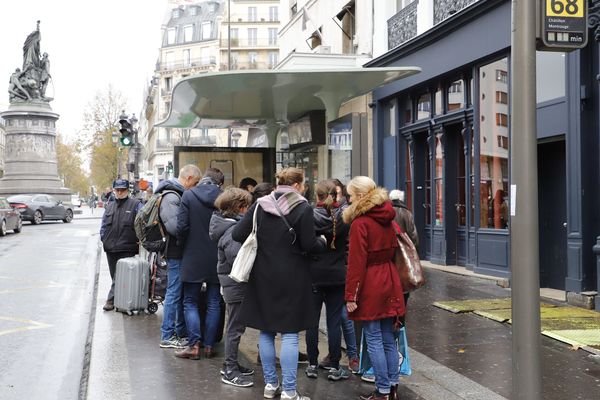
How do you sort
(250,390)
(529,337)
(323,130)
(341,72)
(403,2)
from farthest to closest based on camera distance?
(403,2), (323,130), (341,72), (250,390), (529,337)

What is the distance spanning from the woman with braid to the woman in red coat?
55 centimetres

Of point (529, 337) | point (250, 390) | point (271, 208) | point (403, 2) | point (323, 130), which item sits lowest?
point (250, 390)

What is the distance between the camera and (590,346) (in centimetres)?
677

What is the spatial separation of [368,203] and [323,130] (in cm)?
645

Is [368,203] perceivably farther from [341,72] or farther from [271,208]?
[341,72]

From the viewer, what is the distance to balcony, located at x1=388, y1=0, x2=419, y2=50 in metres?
14.7

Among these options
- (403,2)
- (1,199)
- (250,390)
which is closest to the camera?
(250,390)

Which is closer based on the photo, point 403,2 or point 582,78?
point 582,78

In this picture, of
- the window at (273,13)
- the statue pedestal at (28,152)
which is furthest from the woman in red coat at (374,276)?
the window at (273,13)

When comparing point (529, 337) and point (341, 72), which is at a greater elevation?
point (341, 72)

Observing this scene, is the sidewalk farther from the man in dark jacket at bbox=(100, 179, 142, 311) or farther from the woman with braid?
the man in dark jacket at bbox=(100, 179, 142, 311)

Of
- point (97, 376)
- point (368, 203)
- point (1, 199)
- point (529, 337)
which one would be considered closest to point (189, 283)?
point (97, 376)

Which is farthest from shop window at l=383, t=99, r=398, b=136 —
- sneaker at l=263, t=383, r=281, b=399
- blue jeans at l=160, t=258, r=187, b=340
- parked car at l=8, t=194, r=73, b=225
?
parked car at l=8, t=194, r=73, b=225

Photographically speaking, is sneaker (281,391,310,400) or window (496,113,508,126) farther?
window (496,113,508,126)
